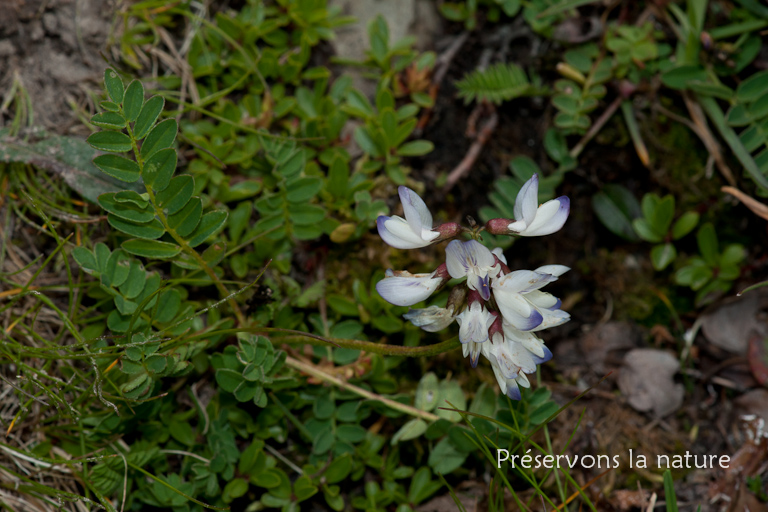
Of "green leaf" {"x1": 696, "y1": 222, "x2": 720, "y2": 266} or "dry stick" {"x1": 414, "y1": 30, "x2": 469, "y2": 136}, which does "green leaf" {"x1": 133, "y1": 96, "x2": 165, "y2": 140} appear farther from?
"green leaf" {"x1": 696, "y1": 222, "x2": 720, "y2": 266}

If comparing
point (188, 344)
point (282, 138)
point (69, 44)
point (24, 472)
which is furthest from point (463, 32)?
point (24, 472)

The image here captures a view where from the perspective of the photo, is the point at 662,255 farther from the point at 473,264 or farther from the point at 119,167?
the point at 119,167

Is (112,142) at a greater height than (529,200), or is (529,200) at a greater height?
(112,142)

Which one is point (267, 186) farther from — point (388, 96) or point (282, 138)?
point (388, 96)

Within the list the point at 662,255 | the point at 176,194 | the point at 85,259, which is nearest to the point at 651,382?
A: the point at 662,255

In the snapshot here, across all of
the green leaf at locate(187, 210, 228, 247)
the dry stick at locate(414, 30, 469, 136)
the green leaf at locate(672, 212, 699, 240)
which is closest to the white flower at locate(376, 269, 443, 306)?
the green leaf at locate(187, 210, 228, 247)
